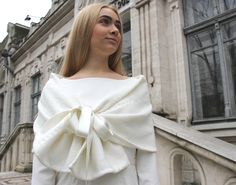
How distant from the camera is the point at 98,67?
127 centimetres

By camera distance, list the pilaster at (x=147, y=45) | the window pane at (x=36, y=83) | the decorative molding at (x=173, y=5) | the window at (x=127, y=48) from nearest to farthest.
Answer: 1. the pilaster at (x=147, y=45)
2. the decorative molding at (x=173, y=5)
3. the window at (x=127, y=48)
4. the window pane at (x=36, y=83)

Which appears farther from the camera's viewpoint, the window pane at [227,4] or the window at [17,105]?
the window at [17,105]

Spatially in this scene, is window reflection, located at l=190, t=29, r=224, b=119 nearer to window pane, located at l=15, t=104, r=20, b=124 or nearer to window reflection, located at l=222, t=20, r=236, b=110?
window reflection, located at l=222, t=20, r=236, b=110

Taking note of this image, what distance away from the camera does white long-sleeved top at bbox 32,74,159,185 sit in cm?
99

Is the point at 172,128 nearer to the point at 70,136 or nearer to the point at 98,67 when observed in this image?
the point at 98,67

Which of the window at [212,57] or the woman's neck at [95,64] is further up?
the window at [212,57]

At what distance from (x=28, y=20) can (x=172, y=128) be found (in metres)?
13.1

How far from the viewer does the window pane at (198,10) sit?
482 cm

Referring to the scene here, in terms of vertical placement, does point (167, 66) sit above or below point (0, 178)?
above

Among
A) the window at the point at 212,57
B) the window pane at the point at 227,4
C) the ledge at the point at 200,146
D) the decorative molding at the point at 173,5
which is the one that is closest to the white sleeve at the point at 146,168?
the ledge at the point at 200,146

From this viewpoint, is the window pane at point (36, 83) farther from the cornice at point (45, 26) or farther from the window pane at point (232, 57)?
the window pane at point (232, 57)

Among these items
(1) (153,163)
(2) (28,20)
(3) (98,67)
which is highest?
(2) (28,20)

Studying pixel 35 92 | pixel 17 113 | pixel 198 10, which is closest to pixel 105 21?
pixel 198 10

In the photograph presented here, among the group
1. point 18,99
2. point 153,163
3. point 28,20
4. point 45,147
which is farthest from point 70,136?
point 28,20
